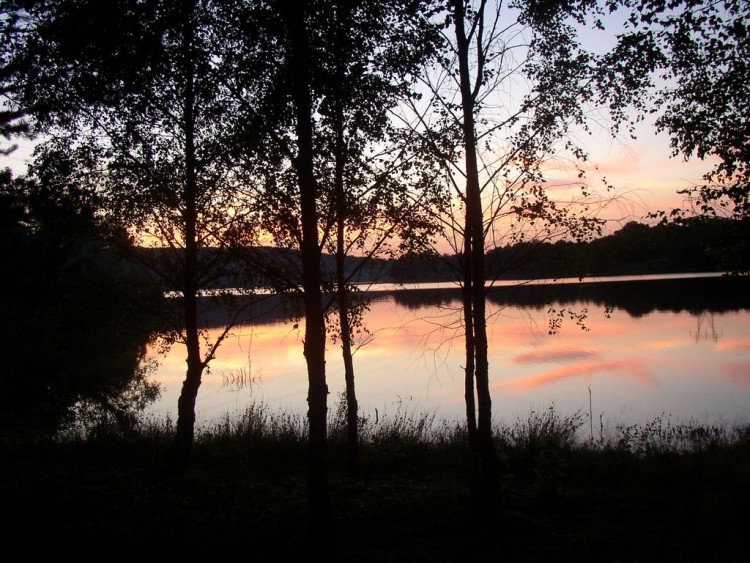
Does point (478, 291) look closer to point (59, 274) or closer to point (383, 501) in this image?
point (383, 501)

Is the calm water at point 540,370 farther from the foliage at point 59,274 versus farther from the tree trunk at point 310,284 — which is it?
the tree trunk at point 310,284

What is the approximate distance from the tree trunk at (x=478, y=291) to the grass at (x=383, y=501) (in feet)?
1.40

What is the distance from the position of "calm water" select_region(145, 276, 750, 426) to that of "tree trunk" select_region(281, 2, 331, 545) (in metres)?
5.71

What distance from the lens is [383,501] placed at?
889 centimetres

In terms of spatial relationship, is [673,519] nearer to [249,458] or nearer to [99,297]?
[249,458]

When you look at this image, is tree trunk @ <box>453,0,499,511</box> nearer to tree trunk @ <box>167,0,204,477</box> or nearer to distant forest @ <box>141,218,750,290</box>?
distant forest @ <box>141,218,750,290</box>

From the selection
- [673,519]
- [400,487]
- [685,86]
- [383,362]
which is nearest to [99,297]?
[400,487]

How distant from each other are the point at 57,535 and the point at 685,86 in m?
11.0

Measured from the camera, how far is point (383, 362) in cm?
3347

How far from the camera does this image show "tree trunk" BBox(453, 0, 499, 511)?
7.91 meters

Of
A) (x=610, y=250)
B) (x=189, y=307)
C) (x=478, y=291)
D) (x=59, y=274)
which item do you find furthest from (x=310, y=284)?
(x=59, y=274)

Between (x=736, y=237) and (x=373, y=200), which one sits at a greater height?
(x=373, y=200)

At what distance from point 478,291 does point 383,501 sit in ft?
11.5

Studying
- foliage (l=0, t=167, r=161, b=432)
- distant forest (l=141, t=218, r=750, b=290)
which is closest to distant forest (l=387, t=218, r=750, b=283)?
distant forest (l=141, t=218, r=750, b=290)
